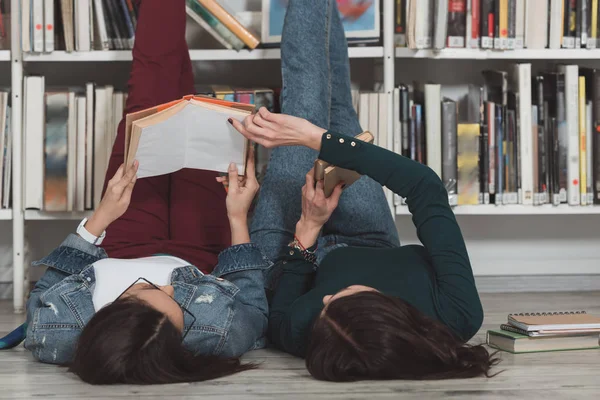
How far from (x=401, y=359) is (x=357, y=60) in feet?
4.52

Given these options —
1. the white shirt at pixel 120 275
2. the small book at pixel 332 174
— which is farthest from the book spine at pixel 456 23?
the white shirt at pixel 120 275

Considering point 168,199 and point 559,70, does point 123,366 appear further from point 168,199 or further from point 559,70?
point 559,70

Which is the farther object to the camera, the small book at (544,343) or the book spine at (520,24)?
the book spine at (520,24)

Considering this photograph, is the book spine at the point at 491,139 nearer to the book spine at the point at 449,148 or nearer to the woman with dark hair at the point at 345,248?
the book spine at the point at 449,148

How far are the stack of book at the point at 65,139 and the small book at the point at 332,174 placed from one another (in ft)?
2.00

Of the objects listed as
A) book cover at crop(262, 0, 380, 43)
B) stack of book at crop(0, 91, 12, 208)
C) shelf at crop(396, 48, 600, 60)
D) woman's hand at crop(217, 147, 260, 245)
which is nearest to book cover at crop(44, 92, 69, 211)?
stack of book at crop(0, 91, 12, 208)

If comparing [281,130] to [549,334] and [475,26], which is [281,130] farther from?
[475,26]

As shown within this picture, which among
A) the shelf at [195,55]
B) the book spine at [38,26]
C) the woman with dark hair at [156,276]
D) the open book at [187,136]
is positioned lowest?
the woman with dark hair at [156,276]

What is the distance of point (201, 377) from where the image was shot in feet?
4.49

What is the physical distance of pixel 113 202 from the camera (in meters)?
1.64

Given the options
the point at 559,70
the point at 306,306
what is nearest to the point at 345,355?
the point at 306,306

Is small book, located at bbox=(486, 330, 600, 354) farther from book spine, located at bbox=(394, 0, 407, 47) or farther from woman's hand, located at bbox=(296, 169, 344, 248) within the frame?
book spine, located at bbox=(394, 0, 407, 47)

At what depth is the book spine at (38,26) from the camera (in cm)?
214

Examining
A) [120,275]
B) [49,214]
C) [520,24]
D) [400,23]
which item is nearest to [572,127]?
[520,24]
